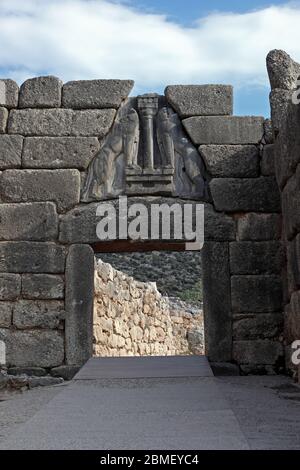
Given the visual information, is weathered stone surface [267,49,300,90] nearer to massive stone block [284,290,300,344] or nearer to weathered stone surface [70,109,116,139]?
weathered stone surface [70,109,116,139]

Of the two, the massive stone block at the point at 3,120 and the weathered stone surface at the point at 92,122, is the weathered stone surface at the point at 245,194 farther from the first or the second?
the massive stone block at the point at 3,120

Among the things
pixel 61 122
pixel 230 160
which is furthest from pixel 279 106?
pixel 61 122

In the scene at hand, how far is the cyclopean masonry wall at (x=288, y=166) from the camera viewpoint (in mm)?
5915

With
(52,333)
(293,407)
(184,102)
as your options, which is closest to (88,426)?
(293,407)

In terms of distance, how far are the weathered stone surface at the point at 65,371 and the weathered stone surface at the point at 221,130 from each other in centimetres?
284

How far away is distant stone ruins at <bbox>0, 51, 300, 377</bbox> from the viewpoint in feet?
22.7

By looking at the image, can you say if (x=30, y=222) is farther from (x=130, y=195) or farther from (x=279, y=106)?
(x=279, y=106)

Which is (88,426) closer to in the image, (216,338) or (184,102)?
(216,338)

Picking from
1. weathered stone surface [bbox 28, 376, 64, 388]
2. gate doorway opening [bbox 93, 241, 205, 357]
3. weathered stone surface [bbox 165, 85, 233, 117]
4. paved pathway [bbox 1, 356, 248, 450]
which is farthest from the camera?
gate doorway opening [bbox 93, 241, 205, 357]

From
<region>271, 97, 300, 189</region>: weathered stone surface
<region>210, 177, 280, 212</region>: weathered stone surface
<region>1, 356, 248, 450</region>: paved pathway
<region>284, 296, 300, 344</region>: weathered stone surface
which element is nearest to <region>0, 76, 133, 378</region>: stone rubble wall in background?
<region>1, 356, 248, 450</region>: paved pathway

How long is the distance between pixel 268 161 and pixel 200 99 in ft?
3.43

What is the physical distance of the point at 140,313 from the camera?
12492mm

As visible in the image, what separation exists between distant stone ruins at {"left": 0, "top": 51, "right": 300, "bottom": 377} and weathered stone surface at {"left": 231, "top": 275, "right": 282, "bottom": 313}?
0.01m

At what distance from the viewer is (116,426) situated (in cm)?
366
